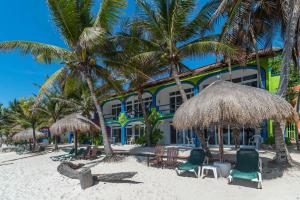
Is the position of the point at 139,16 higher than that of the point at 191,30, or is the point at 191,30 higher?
the point at 139,16

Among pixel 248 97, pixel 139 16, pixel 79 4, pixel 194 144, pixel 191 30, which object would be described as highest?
pixel 79 4

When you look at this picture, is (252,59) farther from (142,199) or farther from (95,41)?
(142,199)

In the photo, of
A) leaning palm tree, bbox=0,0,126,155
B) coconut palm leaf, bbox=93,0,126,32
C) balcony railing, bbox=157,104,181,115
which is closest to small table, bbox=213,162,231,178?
leaning palm tree, bbox=0,0,126,155

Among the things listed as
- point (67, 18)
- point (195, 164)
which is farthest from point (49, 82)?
point (195, 164)

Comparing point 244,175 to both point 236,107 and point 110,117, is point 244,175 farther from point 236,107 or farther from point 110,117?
point 110,117

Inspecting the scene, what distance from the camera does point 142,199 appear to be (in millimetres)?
6438

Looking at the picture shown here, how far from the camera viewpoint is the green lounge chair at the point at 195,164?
326 inches

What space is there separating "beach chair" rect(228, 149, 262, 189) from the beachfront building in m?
8.68

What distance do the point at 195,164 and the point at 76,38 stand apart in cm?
823

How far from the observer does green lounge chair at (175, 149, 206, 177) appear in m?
8.29

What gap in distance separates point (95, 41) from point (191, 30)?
4538 millimetres

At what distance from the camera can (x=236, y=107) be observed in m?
7.29

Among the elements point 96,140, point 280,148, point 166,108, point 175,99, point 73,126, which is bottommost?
point 96,140

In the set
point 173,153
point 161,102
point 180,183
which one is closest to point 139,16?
point 173,153
